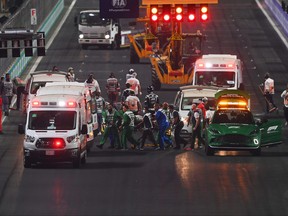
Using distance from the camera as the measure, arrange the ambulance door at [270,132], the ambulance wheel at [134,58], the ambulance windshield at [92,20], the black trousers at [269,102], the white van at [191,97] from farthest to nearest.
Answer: the ambulance windshield at [92,20] → the ambulance wheel at [134,58] → the black trousers at [269,102] → the white van at [191,97] → the ambulance door at [270,132]

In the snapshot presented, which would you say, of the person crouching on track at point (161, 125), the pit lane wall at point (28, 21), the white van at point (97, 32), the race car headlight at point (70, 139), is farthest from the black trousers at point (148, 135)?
the white van at point (97, 32)

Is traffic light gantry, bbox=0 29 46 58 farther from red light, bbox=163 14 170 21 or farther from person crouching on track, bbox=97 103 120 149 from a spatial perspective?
person crouching on track, bbox=97 103 120 149

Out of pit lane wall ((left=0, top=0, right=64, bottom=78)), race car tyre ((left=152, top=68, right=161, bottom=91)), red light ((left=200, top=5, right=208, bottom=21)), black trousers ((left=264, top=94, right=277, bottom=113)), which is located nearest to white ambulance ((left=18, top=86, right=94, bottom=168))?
red light ((left=200, top=5, right=208, bottom=21))

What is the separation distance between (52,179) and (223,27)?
170ft

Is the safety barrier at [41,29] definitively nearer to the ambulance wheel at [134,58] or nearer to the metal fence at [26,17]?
the metal fence at [26,17]

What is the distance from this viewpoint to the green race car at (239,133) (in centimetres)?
3841

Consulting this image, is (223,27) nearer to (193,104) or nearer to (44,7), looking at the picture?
(44,7)

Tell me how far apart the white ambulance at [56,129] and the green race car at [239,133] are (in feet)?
11.8

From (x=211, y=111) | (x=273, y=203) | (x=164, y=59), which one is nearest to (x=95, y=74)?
(x=164, y=59)

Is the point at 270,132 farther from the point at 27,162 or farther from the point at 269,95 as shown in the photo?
the point at 269,95

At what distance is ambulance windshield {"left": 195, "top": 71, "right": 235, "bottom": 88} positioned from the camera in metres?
51.1

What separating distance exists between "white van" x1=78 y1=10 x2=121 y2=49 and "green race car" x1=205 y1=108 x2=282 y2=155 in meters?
34.0

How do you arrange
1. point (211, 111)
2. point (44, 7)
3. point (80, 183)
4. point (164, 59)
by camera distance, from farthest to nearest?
1. point (44, 7)
2. point (164, 59)
3. point (211, 111)
4. point (80, 183)

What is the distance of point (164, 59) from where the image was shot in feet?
192
